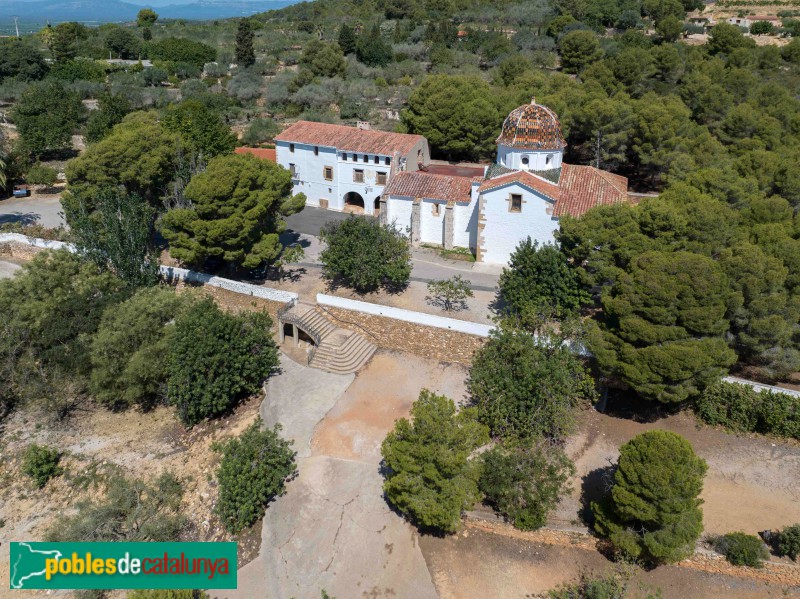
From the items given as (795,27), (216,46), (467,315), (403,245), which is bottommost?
(467,315)

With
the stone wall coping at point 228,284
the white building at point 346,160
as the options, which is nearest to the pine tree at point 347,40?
the white building at point 346,160

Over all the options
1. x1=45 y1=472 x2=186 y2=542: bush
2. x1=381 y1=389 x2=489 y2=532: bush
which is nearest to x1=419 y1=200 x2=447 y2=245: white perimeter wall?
x1=381 y1=389 x2=489 y2=532: bush

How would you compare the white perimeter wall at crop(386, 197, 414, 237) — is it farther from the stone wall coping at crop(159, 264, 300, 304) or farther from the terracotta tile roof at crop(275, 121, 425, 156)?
the stone wall coping at crop(159, 264, 300, 304)

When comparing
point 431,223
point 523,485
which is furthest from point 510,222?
point 523,485

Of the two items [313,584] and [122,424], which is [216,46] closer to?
[122,424]

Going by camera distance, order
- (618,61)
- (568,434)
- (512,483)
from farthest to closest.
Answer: (618,61) → (568,434) → (512,483)

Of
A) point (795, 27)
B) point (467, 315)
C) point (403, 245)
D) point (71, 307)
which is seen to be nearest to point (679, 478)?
point (467, 315)

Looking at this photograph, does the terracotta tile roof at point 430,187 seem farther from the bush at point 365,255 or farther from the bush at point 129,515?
the bush at point 129,515
